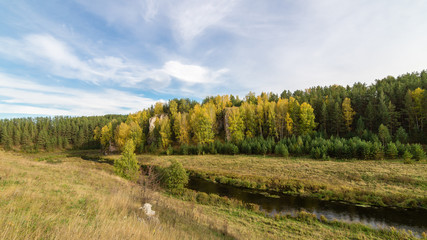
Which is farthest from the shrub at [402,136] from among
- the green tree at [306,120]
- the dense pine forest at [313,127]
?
the green tree at [306,120]

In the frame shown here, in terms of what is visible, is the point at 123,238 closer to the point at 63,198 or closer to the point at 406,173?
the point at 63,198

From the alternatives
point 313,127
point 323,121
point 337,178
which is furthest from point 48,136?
point 323,121

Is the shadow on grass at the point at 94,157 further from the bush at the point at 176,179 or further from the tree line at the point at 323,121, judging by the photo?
the bush at the point at 176,179

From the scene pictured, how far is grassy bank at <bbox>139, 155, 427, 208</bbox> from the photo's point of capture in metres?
21.0

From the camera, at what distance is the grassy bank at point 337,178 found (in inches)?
826

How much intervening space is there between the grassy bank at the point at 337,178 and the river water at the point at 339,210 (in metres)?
1.66

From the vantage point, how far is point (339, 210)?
18.9 meters

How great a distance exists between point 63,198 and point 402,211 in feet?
97.1

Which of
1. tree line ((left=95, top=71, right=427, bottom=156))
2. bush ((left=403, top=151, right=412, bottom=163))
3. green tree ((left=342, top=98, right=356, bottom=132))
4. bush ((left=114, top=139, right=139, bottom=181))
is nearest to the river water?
bush ((left=114, top=139, right=139, bottom=181))

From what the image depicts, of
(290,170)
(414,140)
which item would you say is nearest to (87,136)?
(290,170)

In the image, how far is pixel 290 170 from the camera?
108ft

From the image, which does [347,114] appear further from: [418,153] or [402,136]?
[418,153]

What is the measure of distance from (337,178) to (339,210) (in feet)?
34.9

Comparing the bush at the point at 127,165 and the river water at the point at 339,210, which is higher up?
the bush at the point at 127,165
